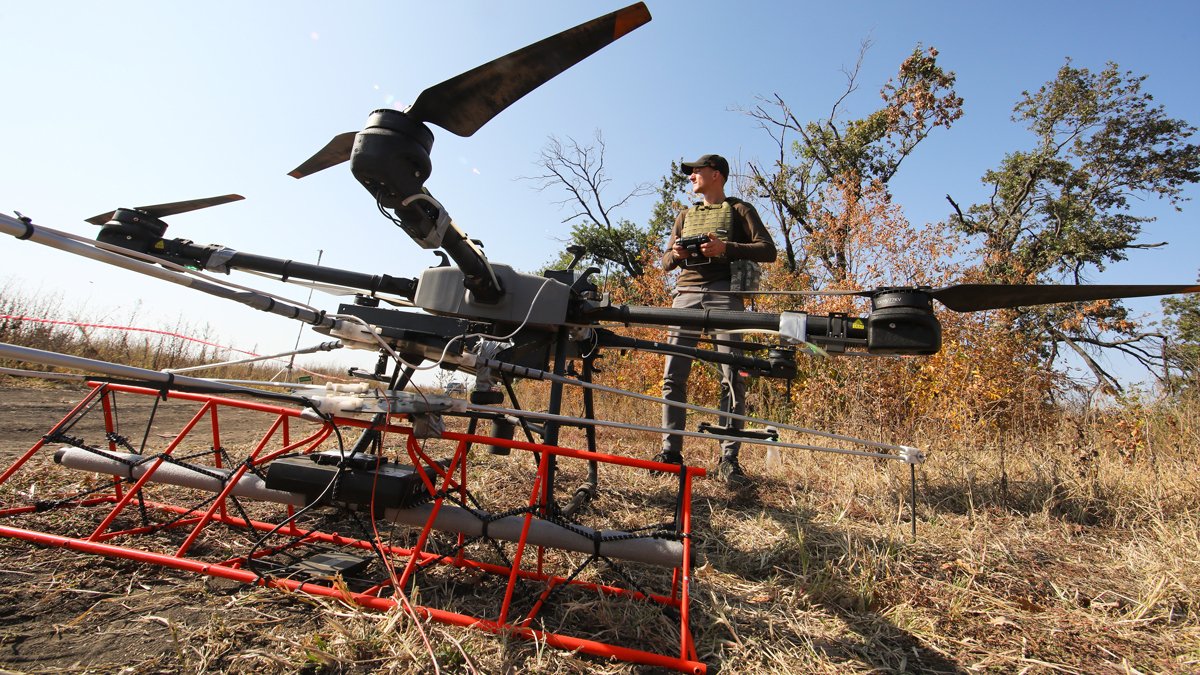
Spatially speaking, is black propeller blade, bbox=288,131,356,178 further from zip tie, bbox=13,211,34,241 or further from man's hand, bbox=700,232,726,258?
man's hand, bbox=700,232,726,258

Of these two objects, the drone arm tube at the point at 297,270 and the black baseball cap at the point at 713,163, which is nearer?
the drone arm tube at the point at 297,270

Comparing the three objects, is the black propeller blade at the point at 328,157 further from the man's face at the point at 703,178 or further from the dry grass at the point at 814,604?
the man's face at the point at 703,178

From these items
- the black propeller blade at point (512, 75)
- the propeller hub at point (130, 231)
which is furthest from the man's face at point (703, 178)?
the propeller hub at point (130, 231)

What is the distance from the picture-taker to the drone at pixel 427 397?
162cm

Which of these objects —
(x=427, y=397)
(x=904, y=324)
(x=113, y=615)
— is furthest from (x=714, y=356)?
(x=113, y=615)

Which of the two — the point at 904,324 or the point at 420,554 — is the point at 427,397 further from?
the point at 904,324

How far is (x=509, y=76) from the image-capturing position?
63.8 inches

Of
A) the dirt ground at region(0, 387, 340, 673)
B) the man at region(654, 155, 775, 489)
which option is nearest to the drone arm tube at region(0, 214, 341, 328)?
the dirt ground at region(0, 387, 340, 673)

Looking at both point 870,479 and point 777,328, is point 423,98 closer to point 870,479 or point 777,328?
point 777,328

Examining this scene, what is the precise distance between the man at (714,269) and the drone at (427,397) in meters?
0.68

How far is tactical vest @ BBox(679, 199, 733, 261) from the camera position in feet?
13.6

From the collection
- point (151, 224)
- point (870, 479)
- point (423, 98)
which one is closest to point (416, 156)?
point (423, 98)

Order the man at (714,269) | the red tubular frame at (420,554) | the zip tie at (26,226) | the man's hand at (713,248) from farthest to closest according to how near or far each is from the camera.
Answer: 1. the man at (714,269)
2. the man's hand at (713,248)
3. the red tubular frame at (420,554)
4. the zip tie at (26,226)

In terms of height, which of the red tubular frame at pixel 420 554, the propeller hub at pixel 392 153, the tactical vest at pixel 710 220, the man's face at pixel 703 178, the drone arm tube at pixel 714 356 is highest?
the man's face at pixel 703 178
